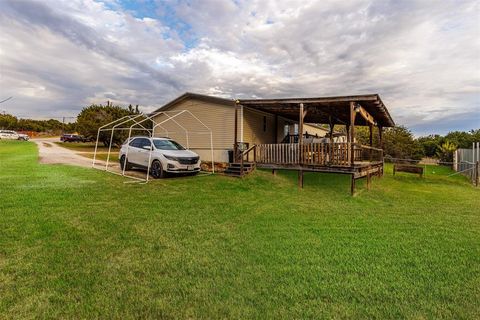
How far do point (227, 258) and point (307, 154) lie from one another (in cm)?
815

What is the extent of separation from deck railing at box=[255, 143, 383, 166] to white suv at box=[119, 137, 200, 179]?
9.97 ft

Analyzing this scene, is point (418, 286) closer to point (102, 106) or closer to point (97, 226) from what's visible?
point (97, 226)

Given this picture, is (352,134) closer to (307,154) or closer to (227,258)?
(307,154)

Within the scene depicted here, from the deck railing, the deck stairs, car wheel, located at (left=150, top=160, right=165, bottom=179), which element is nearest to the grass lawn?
the deck railing

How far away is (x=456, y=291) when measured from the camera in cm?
338

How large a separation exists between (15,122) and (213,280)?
71.7 meters

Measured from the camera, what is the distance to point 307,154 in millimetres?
11664

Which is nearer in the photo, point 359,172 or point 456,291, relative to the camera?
point 456,291

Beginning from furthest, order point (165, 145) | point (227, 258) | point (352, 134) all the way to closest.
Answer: point (165, 145) → point (352, 134) → point (227, 258)

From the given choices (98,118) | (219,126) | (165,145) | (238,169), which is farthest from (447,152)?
(98,118)

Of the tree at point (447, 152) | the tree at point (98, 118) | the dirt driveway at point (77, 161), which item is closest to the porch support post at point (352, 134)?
the dirt driveway at point (77, 161)

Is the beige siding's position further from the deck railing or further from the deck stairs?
the deck railing

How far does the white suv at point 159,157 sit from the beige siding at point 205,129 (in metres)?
2.47

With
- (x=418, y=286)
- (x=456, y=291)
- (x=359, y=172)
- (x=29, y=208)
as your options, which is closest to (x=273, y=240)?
(x=418, y=286)
